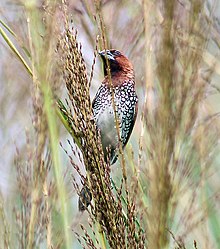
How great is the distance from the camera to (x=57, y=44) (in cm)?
119

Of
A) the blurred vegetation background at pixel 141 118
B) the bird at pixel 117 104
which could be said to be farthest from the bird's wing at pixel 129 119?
the blurred vegetation background at pixel 141 118

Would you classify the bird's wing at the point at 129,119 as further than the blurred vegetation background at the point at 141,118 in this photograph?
Yes

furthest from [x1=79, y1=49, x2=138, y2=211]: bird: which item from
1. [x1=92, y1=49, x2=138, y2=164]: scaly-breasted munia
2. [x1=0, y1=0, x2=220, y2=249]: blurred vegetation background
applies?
[x1=0, y1=0, x2=220, y2=249]: blurred vegetation background

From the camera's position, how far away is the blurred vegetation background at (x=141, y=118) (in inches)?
33.8

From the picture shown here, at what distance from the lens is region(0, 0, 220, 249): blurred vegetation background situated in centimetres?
86

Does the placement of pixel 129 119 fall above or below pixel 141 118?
above

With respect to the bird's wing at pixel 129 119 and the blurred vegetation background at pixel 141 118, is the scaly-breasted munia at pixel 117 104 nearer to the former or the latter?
the bird's wing at pixel 129 119

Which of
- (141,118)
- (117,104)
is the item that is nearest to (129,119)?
(117,104)

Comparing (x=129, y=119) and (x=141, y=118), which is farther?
(x=129, y=119)

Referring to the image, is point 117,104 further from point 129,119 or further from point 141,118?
point 141,118

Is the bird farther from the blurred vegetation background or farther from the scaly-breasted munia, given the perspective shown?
the blurred vegetation background

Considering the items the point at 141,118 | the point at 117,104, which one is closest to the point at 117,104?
the point at 117,104

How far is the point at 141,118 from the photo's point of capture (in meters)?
1.36

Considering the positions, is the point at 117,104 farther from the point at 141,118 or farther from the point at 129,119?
the point at 141,118
